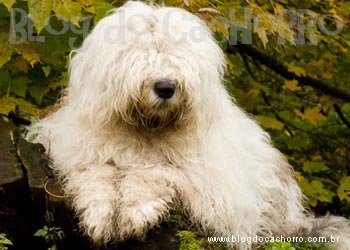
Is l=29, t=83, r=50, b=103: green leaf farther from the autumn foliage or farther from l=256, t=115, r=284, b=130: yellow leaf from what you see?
l=256, t=115, r=284, b=130: yellow leaf

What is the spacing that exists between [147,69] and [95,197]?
25.7 inches

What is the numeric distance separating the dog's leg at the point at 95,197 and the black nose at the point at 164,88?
1.51 feet

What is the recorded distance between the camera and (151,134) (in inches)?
171

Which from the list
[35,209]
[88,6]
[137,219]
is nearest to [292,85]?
[88,6]

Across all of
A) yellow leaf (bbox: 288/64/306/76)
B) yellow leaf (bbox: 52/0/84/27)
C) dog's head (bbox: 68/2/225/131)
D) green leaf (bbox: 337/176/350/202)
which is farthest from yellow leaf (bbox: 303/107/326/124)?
yellow leaf (bbox: 52/0/84/27)

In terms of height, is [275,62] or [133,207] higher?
[133,207]

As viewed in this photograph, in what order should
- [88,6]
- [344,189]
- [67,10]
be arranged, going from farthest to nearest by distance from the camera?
[344,189], [88,6], [67,10]

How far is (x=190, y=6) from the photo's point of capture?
195 inches

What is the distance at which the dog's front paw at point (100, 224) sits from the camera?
3910 millimetres

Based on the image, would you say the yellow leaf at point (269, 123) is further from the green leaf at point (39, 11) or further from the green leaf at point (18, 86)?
the green leaf at point (39, 11)

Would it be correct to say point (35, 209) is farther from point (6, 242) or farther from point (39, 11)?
point (39, 11)

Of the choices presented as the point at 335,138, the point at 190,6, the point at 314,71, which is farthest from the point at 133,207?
the point at 335,138

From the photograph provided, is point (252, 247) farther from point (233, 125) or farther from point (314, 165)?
point (314, 165)

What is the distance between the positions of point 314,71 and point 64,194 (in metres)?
3.85
